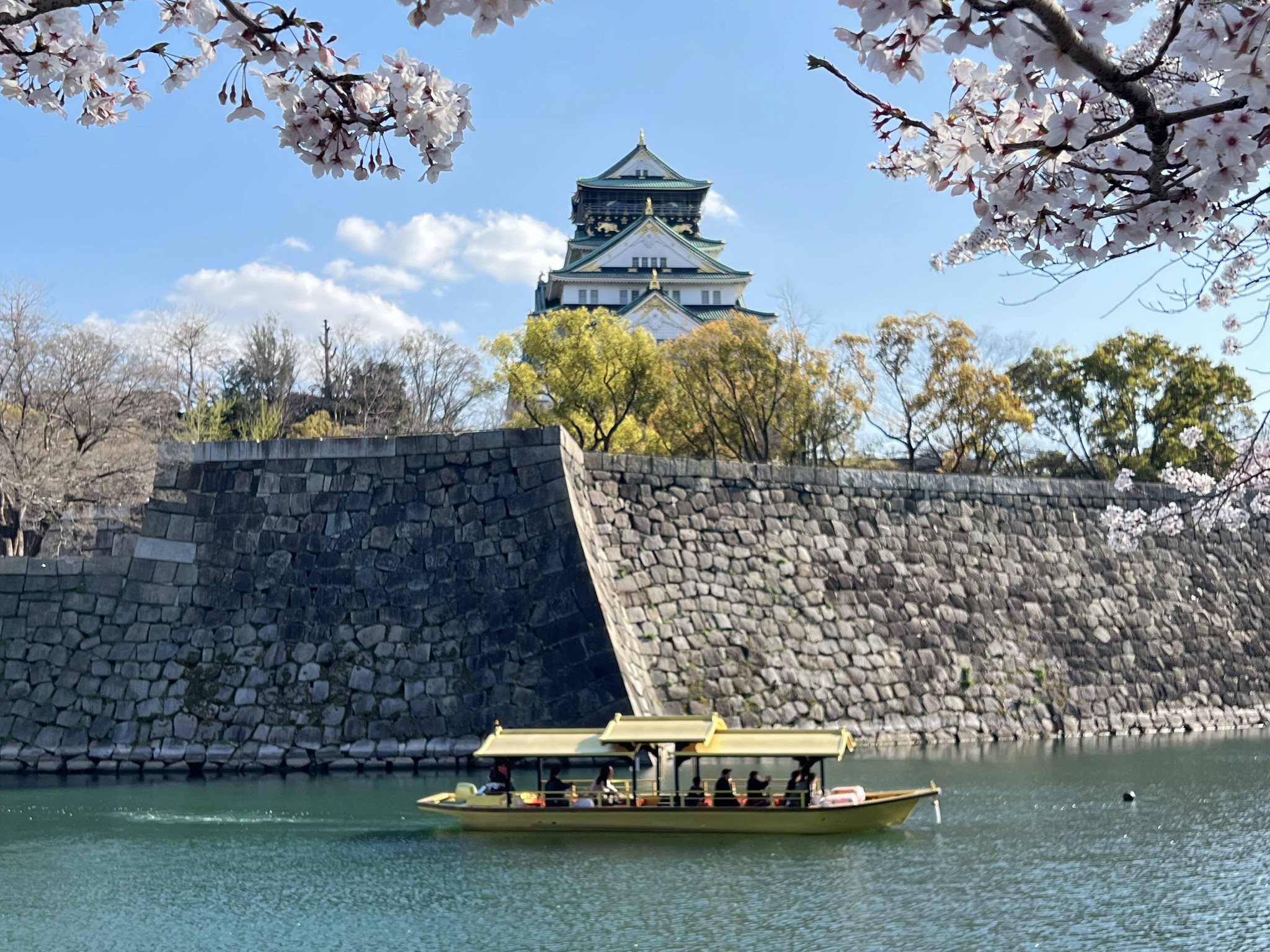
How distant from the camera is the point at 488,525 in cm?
1591

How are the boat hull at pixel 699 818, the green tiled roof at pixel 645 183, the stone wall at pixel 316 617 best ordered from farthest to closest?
the green tiled roof at pixel 645 183 → the stone wall at pixel 316 617 → the boat hull at pixel 699 818

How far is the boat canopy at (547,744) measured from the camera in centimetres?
1164

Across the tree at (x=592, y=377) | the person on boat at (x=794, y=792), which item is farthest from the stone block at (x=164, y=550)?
the tree at (x=592, y=377)

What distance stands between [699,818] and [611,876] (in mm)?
1648

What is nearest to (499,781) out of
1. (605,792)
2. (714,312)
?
(605,792)

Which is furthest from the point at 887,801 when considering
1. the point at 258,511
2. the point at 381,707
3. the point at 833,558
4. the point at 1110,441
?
the point at 1110,441

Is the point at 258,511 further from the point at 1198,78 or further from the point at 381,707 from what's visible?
the point at 1198,78

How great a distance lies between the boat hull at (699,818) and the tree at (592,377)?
15.9 m

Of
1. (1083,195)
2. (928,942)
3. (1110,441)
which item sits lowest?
(928,942)

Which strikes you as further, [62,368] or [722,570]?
[62,368]

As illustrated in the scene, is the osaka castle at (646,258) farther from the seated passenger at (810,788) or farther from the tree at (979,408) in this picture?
the seated passenger at (810,788)

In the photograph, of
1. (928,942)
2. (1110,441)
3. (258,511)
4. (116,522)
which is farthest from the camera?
(1110,441)

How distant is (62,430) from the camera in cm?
2455

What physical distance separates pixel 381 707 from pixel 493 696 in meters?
1.32
